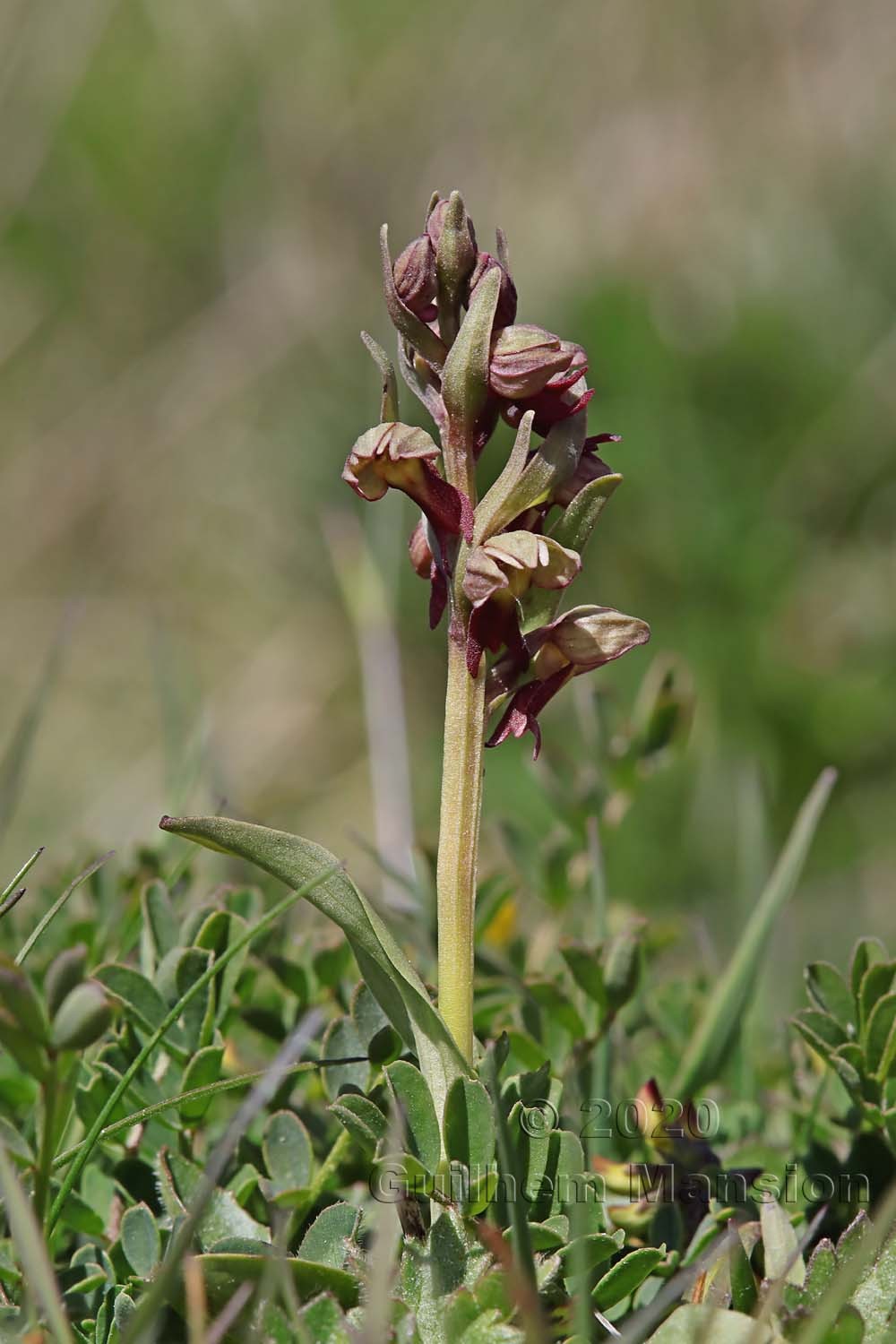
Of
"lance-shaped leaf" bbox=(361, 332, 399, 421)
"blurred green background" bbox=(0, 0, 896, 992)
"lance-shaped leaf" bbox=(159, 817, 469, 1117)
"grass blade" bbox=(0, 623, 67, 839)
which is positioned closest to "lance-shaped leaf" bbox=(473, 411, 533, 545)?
"lance-shaped leaf" bbox=(361, 332, 399, 421)

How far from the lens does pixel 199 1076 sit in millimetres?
1053

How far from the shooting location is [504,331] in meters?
0.97

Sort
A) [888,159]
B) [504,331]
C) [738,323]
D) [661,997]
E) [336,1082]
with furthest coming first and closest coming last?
[888,159], [738,323], [661,997], [336,1082], [504,331]

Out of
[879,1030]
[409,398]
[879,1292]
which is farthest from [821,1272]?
[409,398]

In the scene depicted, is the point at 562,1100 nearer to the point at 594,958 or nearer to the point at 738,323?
the point at 594,958

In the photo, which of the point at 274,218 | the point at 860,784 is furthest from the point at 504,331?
the point at 274,218

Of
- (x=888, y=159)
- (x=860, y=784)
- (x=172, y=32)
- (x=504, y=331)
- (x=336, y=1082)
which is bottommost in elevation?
(x=336, y=1082)

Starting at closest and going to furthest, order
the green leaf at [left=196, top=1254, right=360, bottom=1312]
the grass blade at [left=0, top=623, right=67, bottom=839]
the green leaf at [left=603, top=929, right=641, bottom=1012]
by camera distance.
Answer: the green leaf at [left=196, top=1254, right=360, bottom=1312]
the green leaf at [left=603, top=929, right=641, bottom=1012]
the grass blade at [left=0, top=623, right=67, bottom=839]

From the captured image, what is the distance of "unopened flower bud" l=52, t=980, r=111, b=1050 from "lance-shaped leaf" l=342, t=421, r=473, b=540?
1.40ft

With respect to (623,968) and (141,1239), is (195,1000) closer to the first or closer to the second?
(141,1239)

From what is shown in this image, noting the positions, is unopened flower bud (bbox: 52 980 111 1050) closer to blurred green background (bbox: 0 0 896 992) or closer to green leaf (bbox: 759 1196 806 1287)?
green leaf (bbox: 759 1196 806 1287)

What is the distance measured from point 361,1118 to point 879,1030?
430 mm

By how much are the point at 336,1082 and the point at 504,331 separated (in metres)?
0.62

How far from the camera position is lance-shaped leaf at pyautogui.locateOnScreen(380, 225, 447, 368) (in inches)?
38.7
